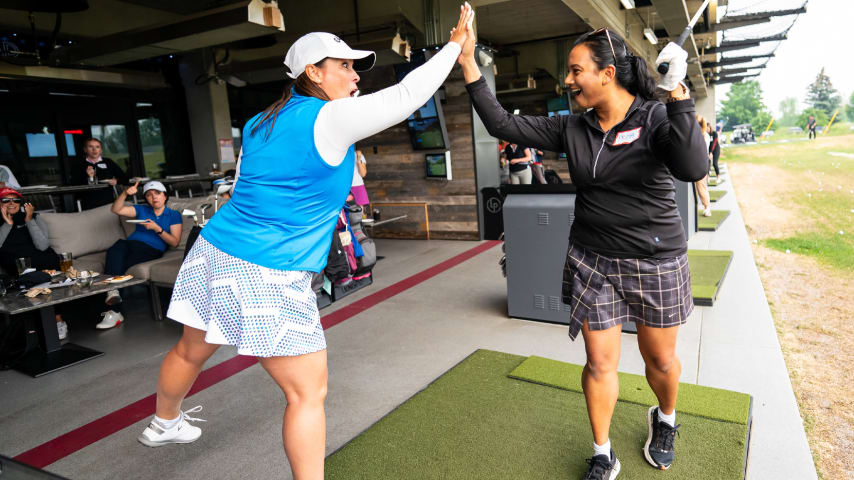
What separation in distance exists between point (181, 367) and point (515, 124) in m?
1.54

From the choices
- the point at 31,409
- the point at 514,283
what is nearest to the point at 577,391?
the point at 514,283

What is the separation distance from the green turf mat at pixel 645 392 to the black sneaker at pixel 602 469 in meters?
0.70

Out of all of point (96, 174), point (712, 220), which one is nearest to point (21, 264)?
point (96, 174)

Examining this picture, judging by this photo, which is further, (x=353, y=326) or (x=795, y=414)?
(x=353, y=326)

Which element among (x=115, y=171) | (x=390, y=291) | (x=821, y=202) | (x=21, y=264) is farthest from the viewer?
(x=821, y=202)

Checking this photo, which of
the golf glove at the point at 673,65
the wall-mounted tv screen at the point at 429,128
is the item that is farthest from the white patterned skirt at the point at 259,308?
the wall-mounted tv screen at the point at 429,128

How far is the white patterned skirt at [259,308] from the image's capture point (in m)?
1.58

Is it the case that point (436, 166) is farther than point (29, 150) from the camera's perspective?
No

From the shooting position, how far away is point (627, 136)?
1.82m

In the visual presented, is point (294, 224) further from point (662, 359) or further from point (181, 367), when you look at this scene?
point (662, 359)

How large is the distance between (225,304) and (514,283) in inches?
112

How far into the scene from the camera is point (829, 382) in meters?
2.99

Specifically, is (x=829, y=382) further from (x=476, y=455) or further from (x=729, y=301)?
(x=476, y=455)

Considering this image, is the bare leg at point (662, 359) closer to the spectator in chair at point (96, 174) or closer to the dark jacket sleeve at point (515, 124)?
the dark jacket sleeve at point (515, 124)
